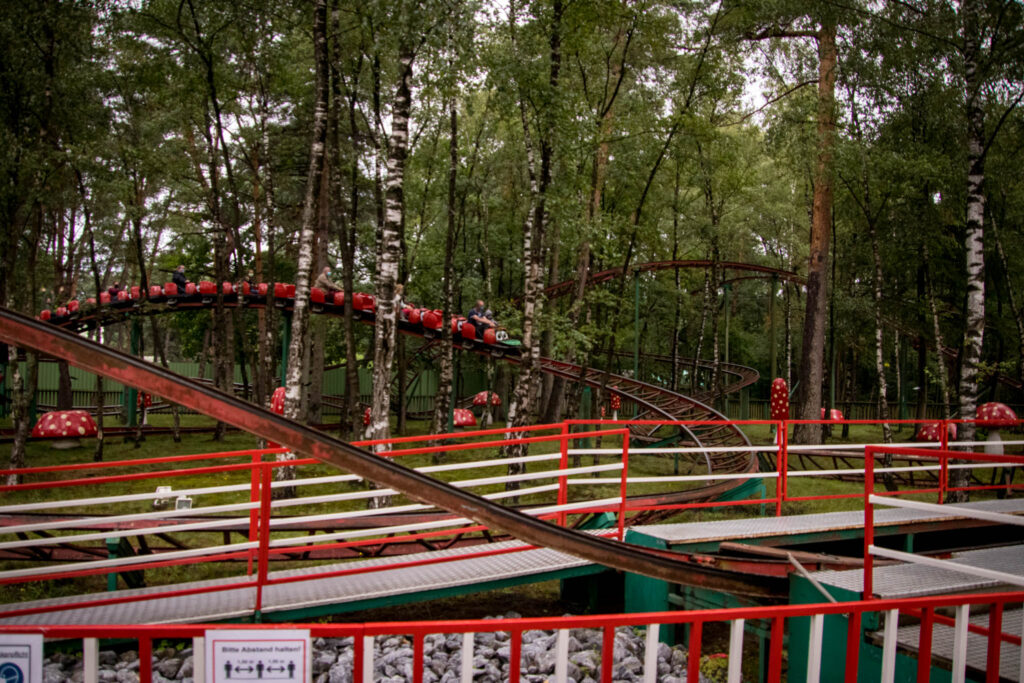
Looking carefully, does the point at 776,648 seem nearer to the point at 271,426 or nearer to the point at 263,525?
the point at 271,426

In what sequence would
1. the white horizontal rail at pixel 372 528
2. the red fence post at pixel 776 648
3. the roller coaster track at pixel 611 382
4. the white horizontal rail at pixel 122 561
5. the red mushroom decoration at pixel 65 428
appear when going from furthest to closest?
the red mushroom decoration at pixel 65 428 < the roller coaster track at pixel 611 382 < the white horizontal rail at pixel 372 528 < the white horizontal rail at pixel 122 561 < the red fence post at pixel 776 648

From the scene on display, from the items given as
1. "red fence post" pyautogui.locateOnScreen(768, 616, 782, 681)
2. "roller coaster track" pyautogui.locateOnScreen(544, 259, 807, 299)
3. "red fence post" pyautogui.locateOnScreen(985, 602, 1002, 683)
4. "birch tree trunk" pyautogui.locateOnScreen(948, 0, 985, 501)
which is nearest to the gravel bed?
"red fence post" pyautogui.locateOnScreen(985, 602, 1002, 683)

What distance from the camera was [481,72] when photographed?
14.4 metres

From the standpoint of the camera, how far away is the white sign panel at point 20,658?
2.13 meters

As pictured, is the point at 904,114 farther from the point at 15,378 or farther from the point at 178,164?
the point at 15,378

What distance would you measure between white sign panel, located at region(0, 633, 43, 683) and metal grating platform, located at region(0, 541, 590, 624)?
2792 mm

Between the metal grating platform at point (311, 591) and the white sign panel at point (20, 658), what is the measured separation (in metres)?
2.79

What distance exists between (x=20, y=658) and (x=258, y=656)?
2.25 feet

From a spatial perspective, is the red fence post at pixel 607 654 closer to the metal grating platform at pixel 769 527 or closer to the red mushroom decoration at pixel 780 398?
the metal grating platform at pixel 769 527

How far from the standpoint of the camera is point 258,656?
7.23ft

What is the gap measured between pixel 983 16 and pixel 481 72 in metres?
9.53

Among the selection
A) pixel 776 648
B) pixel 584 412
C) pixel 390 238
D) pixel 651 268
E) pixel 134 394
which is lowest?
pixel 584 412

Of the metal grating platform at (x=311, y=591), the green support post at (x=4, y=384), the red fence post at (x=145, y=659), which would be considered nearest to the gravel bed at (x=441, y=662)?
the metal grating platform at (x=311, y=591)

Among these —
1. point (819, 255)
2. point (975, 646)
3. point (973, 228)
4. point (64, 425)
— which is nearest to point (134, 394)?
point (64, 425)
